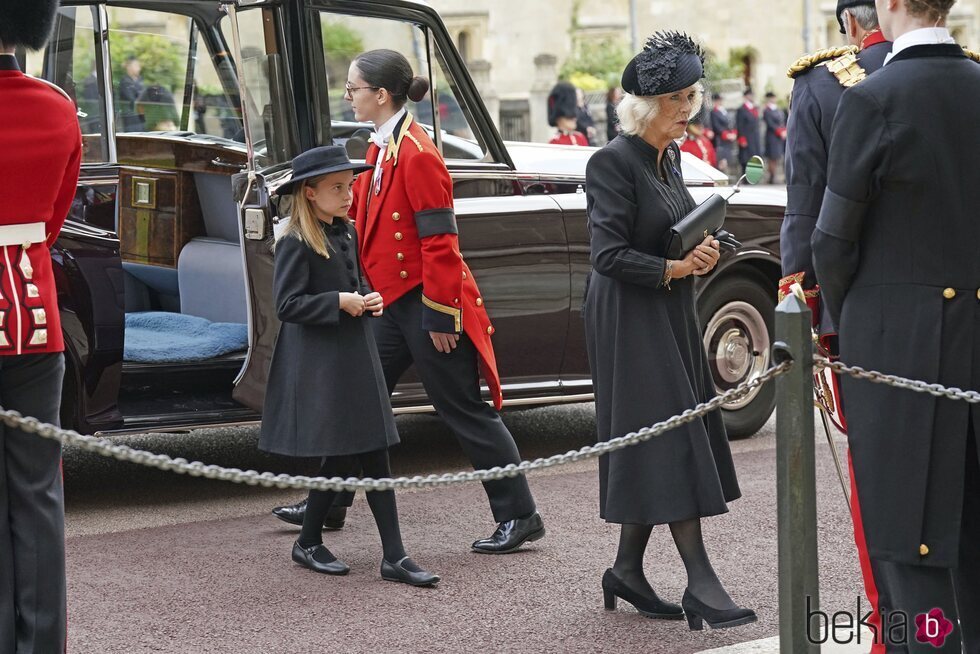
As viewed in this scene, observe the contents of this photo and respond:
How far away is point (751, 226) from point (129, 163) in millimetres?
3327

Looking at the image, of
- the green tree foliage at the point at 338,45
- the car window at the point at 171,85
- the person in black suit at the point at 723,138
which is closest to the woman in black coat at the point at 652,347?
the green tree foliage at the point at 338,45

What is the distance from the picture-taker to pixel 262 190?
20.5ft

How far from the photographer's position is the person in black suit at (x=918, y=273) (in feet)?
12.2

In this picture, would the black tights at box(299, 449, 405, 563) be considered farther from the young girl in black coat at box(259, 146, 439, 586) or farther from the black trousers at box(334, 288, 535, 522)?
the black trousers at box(334, 288, 535, 522)

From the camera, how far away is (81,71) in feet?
23.9

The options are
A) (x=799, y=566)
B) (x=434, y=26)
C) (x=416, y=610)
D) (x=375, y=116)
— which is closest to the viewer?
(x=799, y=566)

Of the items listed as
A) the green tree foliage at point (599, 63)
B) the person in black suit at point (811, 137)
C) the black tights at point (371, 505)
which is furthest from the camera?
the green tree foliage at point (599, 63)

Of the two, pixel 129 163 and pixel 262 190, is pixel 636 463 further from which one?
pixel 129 163

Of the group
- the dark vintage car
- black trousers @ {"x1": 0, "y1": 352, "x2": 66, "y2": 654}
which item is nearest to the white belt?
black trousers @ {"x1": 0, "y1": 352, "x2": 66, "y2": 654}

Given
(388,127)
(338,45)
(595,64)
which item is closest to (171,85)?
(338,45)

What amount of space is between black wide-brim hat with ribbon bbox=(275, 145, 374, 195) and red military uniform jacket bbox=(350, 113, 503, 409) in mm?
354

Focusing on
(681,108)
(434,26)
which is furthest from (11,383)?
(434,26)

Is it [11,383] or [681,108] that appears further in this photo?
[681,108]

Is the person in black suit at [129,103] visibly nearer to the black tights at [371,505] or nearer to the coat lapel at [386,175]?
the coat lapel at [386,175]
